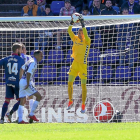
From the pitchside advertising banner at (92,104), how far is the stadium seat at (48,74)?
97 cm

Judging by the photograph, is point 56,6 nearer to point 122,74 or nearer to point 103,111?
point 122,74

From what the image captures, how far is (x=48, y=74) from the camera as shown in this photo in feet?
44.3

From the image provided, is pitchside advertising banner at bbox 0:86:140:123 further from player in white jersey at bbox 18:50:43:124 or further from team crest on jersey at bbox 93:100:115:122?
player in white jersey at bbox 18:50:43:124

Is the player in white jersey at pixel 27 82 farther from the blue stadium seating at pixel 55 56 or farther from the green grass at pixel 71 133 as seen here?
the blue stadium seating at pixel 55 56

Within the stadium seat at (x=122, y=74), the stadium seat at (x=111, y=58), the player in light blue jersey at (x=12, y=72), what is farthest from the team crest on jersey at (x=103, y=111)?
the player in light blue jersey at (x=12, y=72)

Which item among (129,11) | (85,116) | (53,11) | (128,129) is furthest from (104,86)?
(53,11)

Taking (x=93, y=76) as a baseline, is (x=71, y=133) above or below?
below

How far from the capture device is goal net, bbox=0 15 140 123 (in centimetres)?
1195

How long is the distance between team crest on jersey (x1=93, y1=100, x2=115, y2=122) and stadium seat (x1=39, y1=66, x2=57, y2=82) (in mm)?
1954

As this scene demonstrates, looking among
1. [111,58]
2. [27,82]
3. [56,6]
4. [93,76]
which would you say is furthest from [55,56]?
[56,6]

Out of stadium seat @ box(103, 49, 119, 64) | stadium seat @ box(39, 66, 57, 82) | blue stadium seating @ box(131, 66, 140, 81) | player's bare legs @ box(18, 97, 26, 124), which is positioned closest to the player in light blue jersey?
player's bare legs @ box(18, 97, 26, 124)

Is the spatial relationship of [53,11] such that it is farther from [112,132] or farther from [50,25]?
[112,132]

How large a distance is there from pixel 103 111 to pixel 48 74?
94.0 inches

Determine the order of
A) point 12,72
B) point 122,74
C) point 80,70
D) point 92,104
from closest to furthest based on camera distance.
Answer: point 80,70
point 12,72
point 92,104
point 122,74
